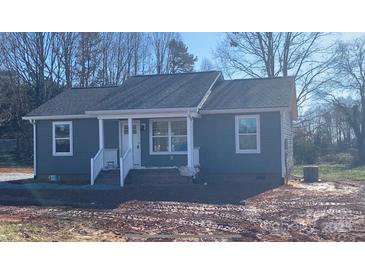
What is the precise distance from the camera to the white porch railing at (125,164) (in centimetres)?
1656

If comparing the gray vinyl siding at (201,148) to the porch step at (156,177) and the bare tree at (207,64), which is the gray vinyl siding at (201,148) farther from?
the bare tree at (207,64)

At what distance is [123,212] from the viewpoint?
11.3 m

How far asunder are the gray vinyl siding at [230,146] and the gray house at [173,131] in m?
0.04

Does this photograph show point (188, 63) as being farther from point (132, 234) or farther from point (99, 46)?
point (132, 234)

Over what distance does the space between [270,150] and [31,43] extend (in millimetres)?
20108

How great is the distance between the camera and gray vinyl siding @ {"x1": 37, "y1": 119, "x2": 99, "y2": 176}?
1883 cm

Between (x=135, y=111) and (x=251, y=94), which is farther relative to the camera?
(x=251, y=94)

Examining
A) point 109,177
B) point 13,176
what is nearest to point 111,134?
point 109,177

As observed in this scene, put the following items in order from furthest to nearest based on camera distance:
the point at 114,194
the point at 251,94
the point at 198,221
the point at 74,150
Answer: the point at 74,150 < the point at 251,94 < the point at 114,194 < the point at 198,221

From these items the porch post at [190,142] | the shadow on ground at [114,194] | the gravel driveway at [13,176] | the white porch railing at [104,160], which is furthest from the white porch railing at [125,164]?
the gravel driveway at [13,176]

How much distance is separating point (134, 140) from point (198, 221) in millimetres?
8878

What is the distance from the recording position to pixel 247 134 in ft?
55.8

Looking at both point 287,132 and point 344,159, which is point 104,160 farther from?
point 344,159

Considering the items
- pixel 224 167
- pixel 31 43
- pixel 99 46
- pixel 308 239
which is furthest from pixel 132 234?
pixel 99 46
